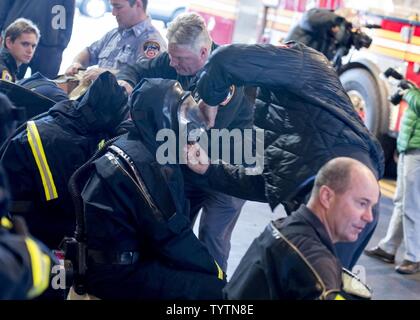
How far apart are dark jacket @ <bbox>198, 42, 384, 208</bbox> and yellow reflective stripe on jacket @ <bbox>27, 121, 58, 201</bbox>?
71 centimetres

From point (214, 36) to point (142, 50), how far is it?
4861 millimetres

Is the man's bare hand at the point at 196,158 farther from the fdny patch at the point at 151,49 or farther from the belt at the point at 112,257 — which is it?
the fdny patch at the point at 151,49

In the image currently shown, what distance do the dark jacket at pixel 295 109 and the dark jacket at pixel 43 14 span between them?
3.25m

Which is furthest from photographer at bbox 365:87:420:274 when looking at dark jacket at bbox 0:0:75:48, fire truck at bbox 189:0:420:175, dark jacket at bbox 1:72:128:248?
dark jacket at bbox 0:0:75:48

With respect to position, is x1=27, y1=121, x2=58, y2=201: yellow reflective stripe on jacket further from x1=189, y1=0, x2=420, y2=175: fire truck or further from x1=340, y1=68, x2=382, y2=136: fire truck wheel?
x1=340, y1=68, x2=382, y2=136: fire truck wheel

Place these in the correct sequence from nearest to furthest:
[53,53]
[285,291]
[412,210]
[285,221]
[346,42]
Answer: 1. [285,291]
2. [285,221]
3. [412,210]
4. [53,53]
5. [346,42]

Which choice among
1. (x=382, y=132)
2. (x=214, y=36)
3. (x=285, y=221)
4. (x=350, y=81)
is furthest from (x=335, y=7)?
(x=285, y=221)

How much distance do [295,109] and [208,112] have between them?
0.40 meters

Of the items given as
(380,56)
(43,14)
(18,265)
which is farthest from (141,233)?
(380,56)

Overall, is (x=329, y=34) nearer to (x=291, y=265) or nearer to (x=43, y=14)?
(x=43, y=14)

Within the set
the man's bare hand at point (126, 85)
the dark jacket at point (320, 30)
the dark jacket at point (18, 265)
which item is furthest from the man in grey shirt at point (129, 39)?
the dark jacket at point (18, 265)

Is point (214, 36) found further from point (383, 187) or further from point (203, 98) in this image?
point (203, 98)

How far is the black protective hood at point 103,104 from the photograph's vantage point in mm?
3322

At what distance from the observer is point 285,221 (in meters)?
2.39
